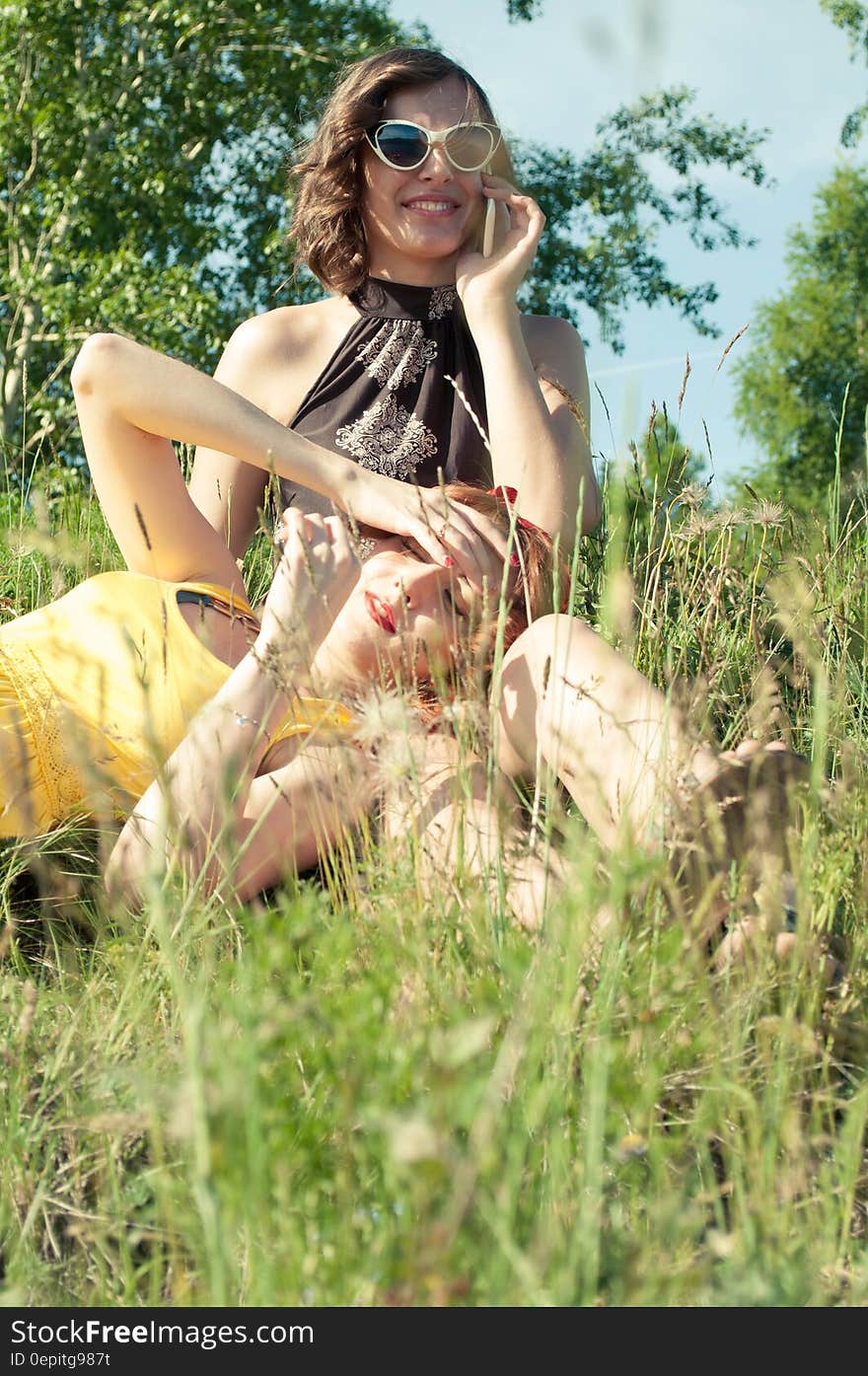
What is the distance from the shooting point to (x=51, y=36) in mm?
13445

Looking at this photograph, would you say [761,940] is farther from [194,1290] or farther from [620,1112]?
[194,1290]

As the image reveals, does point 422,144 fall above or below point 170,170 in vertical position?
below

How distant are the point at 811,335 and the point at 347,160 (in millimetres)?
37254

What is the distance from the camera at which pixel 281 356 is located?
3.40 meters

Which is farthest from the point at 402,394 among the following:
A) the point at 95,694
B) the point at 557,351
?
the point at 95,694

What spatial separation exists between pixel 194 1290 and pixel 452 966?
43 centimetres

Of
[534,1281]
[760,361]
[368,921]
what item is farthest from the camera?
[760,361]

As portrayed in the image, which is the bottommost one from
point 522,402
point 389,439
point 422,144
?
point 522,402

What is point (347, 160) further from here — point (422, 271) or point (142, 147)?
point (142, 147)

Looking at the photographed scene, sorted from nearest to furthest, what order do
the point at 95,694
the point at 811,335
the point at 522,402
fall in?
the point at 95,694 < the point at 522,402 < the point at 811,335

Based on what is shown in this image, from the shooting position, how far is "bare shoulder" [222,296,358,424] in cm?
338

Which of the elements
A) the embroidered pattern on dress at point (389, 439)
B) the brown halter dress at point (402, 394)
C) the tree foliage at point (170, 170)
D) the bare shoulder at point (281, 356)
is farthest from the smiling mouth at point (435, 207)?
the tree foliage at point (170, 170)

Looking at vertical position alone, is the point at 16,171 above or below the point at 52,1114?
above
